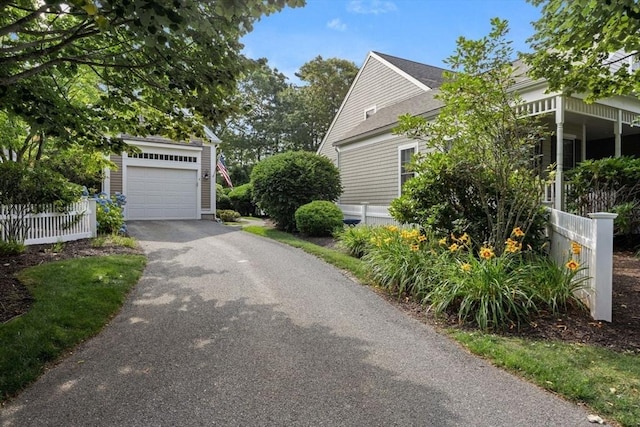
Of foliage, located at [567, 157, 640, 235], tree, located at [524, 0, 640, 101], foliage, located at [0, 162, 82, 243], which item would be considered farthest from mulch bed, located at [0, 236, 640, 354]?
tree, located at [524, 0, 640, 101]

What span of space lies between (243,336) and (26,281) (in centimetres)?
401

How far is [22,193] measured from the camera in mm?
8633

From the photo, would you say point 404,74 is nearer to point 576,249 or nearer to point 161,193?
point 161,193

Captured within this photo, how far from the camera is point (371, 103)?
1786cm

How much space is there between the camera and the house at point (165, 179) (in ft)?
52.1

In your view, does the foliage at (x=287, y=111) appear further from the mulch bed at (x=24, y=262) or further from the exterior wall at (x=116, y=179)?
the mulch bed at (x=24, y=262)

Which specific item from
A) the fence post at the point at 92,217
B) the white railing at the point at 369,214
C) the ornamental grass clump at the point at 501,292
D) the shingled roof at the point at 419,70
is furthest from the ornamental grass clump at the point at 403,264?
the shingled roof at the point at 419,70

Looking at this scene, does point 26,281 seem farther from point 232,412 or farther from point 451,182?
point 451,182

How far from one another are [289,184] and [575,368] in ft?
31.7

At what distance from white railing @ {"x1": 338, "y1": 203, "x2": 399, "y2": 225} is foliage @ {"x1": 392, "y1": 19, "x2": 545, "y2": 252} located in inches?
119

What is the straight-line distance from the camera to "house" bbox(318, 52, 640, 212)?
9062mm

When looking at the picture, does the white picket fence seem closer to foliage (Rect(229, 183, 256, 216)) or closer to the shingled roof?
the shingled roof

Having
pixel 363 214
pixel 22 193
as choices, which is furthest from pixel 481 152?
pixel 22 193

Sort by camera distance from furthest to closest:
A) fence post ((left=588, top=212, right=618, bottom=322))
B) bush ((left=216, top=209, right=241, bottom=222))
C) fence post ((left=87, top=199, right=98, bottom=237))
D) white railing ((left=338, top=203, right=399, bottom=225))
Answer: bush ((left=216, top=209, right=241, bottom=222)) → white railing ((left=338, top=203, right=399, bottom=225)) → fence post ((left=87, top=199, right=98, bottom=237)) → fence post ((left=588, top=212, right=618, bottom=322))
